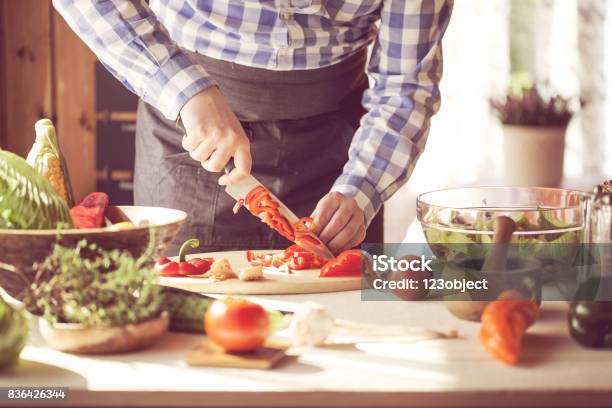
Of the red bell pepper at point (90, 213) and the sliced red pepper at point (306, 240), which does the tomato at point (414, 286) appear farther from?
the red bell pepper at point (90, 213)

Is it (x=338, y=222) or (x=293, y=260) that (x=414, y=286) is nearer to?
(x=293, y=260)

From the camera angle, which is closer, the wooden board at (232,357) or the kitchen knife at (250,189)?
the wooden board at (232,357)

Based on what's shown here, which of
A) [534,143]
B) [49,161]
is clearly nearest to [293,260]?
[49,161]

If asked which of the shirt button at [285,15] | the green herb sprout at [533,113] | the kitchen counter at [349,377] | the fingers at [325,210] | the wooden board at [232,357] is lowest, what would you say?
the kitchen counter at [349,377]

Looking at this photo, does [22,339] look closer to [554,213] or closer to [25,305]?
[25,305]

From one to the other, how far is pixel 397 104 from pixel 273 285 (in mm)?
737

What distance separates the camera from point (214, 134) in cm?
179

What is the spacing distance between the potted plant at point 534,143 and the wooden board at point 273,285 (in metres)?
2.76

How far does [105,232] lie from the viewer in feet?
4.35

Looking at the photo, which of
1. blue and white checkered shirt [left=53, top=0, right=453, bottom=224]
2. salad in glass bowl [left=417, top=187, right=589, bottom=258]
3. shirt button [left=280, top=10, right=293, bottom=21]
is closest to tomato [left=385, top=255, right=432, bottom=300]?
salad in glass bowl [left=417, top=187, right=589, bottom=258]

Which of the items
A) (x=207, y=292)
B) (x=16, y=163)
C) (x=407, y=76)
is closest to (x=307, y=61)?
(x=407, y=76)

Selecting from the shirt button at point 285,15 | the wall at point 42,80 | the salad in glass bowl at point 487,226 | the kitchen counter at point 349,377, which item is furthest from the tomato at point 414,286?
the wall at point 42,80

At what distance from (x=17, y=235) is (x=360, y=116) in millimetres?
1274

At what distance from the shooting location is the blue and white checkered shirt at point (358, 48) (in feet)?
6.92
